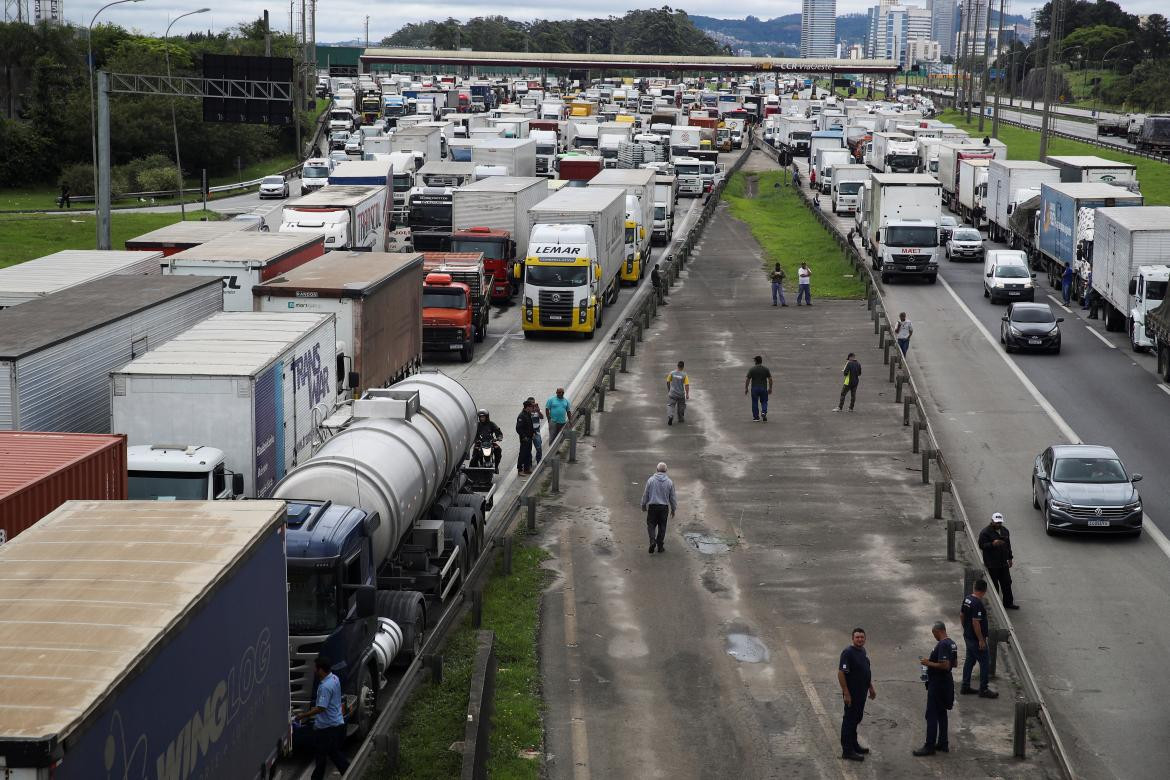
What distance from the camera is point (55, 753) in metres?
8.04

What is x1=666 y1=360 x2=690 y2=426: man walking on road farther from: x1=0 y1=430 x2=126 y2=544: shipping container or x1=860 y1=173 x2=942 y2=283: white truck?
x1=860 y1=173 x2=942 y2=283: white truck

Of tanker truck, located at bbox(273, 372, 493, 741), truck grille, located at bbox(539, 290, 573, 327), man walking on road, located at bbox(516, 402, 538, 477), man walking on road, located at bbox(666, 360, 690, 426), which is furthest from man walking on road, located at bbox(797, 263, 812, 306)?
tanker truck, located at bbox(273, 372, 493, 741)

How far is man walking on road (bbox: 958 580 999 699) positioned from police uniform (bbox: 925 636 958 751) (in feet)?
4.79

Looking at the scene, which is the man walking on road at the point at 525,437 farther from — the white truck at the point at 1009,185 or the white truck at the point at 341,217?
the white truck at the point at 1009,185

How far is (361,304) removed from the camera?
85.9 feet

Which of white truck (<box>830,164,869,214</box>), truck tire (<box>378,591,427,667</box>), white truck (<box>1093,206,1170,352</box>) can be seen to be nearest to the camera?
truck tire (<box>378,591,427,667</box>)

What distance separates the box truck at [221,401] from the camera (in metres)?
18.6

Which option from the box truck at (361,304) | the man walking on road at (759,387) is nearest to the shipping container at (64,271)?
the box truck at (361,304)

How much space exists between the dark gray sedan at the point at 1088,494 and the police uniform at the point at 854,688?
9.49 meters

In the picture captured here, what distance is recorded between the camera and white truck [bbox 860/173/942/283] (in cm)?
5162

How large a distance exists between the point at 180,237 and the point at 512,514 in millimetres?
15616

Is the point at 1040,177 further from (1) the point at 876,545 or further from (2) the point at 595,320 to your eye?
(1) the point at 876,545

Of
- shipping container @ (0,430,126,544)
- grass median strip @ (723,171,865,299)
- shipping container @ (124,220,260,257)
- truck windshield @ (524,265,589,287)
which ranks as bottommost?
grass median strip @ (723,171,865,299)

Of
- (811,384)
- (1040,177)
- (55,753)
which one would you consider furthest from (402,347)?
(1040,177)
